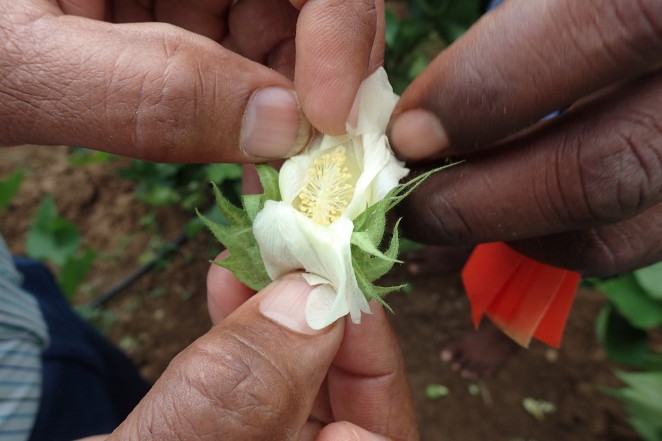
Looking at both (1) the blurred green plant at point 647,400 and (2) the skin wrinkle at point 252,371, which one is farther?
(1) the blurred green plant at point 647,400

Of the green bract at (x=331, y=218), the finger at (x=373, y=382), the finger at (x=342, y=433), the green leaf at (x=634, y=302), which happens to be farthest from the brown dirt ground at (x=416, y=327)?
the green bract at (x=331, y=218)

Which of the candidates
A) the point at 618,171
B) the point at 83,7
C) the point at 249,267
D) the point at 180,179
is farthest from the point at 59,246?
the point at 618,171

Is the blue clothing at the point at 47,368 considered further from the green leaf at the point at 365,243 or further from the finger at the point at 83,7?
the green leaf at the point at 365,243

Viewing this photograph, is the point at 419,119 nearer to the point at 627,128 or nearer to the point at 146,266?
the point at 627,128

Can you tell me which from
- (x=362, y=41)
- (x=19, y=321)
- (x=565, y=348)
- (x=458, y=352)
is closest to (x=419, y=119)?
(x=362, y=41)

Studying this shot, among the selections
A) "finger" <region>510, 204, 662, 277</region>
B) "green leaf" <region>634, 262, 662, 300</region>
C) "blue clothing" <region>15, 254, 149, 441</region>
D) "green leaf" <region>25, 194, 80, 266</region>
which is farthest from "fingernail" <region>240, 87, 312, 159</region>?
"green leaf" <region>25, 194, 80, 266</region>

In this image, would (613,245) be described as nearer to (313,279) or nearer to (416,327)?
(313,279)
